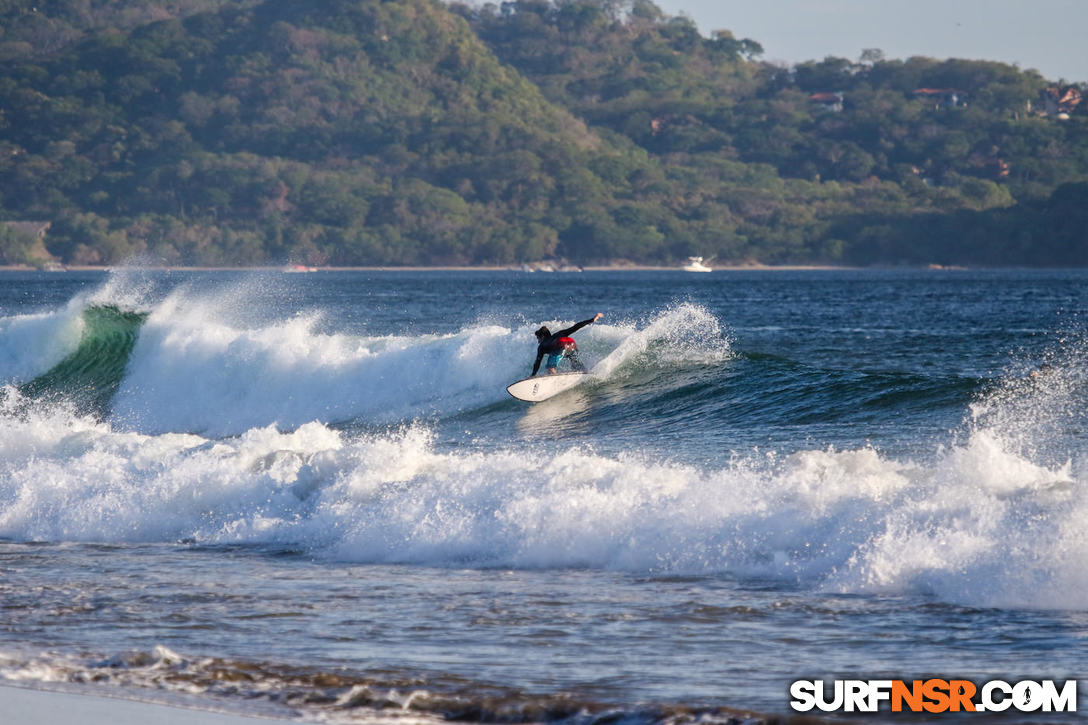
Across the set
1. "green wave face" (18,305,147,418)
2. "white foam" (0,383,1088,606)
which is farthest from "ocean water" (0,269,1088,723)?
"green wave face" (18,305,147,418)

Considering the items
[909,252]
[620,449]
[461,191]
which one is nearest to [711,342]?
[620,449]

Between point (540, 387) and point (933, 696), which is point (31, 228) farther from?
point (933, 696)

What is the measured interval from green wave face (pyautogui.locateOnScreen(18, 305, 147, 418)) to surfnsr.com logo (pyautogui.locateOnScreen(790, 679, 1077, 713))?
2175cm

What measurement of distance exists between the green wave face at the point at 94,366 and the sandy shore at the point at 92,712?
19.8 m

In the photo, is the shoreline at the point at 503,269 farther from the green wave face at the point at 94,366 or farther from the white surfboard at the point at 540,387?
the white surfboard at the point at 540,387

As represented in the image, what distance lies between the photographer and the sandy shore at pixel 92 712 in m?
7.94

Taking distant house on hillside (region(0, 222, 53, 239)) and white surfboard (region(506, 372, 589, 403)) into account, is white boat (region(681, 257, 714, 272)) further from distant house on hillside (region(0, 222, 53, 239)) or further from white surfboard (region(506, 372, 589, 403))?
white surfboard (region(506, 372, 589, 403))

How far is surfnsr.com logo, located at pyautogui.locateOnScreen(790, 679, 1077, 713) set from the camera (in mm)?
8070

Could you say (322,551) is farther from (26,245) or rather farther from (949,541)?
(26,245)

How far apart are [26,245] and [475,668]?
17957 cm

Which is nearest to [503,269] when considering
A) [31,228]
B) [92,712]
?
[31,228]

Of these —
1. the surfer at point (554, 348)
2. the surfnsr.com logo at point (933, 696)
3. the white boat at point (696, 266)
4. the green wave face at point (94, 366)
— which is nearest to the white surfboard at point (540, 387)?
the surfer at point (554, 348)

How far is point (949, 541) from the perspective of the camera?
11.2 metres

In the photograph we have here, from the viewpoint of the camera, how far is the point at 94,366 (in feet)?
98.9
